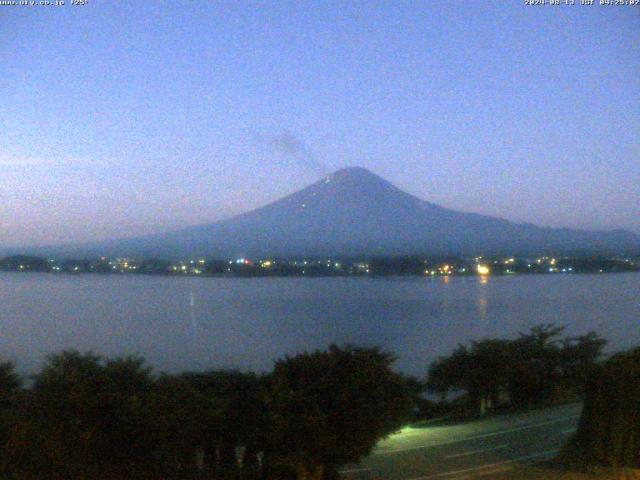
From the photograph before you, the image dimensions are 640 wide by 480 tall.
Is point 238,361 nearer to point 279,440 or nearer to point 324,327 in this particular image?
point 324,327

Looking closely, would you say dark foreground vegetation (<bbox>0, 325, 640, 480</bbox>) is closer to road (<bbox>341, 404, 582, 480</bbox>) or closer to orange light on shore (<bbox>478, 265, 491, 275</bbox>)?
road (<bbox>341, 404, 582, 480</bbox>)

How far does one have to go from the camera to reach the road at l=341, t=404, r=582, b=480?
715 centimetres

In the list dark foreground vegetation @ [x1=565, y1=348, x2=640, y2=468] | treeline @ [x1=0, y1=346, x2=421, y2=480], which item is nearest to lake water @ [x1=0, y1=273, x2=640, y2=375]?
treeline @ [x1=0, y1=346, x2=421, y2=480]

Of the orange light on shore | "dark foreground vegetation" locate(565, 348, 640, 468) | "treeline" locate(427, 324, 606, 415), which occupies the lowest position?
"treeline" locate(427, 324, 606, 415)

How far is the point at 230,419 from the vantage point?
6.73 meters

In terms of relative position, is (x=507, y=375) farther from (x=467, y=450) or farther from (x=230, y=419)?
(x=230, y=419)

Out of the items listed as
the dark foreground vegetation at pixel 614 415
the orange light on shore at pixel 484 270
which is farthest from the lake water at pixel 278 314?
the dark foreground vegetation at pixel 614 415

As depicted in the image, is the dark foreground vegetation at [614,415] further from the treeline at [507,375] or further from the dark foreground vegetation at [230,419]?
the treeline at [507,375]

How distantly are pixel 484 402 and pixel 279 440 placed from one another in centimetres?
857

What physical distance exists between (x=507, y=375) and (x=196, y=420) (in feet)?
28.7

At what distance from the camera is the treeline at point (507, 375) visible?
1380 centimetres

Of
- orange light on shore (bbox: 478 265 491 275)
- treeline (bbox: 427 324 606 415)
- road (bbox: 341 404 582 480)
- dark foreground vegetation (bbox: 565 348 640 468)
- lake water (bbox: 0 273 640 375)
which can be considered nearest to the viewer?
dark foreground vegetation (bbox: 565 348 640 468)

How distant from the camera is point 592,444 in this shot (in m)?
6.68

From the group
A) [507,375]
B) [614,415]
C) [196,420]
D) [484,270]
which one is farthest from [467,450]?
[484,270]
